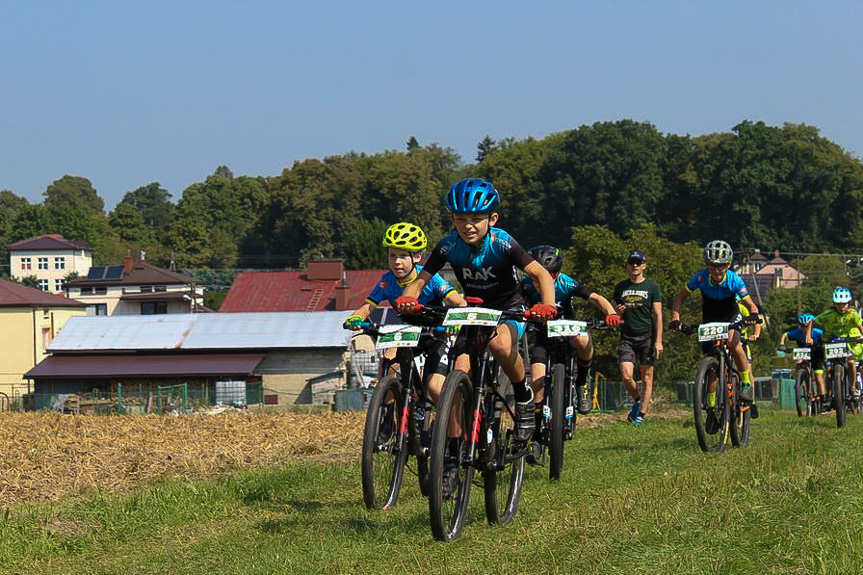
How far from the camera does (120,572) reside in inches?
279

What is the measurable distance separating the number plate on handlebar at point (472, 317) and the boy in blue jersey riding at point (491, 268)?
0.29m

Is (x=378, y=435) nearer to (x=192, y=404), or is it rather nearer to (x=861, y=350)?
(x=861, y=350)

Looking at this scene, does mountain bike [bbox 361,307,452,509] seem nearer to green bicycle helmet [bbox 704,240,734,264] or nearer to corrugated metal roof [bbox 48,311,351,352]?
green bicycle helmet [bbox 704,240,734,264]

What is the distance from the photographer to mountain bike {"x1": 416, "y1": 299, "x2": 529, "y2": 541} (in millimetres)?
6992

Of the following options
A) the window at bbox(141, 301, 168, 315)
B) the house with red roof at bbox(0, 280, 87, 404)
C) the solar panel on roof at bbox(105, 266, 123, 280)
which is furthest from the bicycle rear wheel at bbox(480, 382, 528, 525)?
the solar panel on roof at bbox(105, 266, 123, 280)

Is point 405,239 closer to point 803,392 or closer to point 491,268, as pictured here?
point 491,268

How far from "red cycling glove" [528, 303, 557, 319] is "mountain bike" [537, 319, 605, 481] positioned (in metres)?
1.96

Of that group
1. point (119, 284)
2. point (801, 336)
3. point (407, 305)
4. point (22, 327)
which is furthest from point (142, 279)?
point (407, 305)

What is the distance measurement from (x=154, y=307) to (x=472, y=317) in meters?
95.6

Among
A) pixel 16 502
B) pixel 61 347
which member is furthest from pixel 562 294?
pixel 61 347

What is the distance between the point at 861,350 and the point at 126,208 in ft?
555

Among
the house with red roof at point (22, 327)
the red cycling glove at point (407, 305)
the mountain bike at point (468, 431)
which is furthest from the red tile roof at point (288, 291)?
the mountain bike at point (468, 431)

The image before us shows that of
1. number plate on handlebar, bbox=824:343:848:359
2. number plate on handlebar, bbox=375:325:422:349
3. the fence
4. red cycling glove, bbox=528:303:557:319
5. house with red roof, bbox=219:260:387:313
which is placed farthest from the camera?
house with red roof, bbox=219:260:387:313

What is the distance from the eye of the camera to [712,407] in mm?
12164
